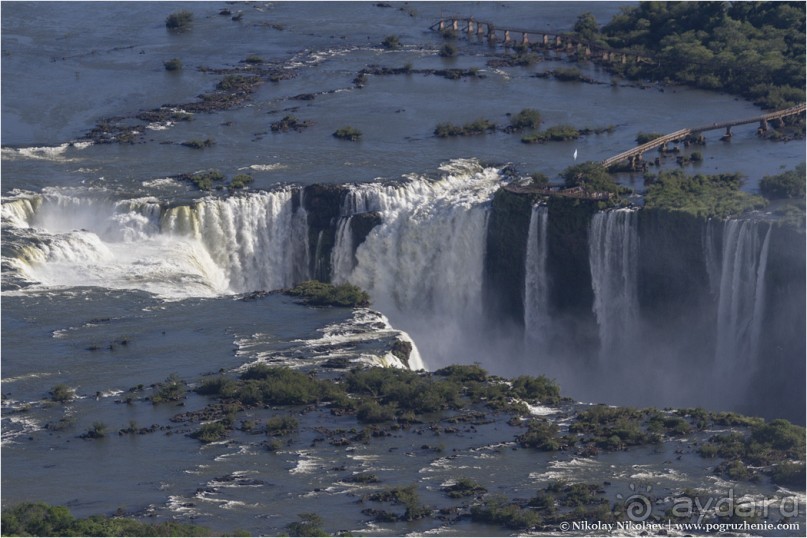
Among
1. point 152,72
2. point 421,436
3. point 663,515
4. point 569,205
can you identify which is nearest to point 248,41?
point 152,72

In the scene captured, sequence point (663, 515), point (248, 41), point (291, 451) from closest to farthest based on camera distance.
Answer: point (663, 515) < point (291, 451) < point (248, 41)

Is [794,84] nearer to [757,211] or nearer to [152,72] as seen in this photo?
[757,211]

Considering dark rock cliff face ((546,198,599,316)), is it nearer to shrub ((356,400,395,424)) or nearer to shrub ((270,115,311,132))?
shrub ((356,400,395,424))

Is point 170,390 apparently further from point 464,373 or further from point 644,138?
point 644,138

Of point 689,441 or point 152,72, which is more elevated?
point 152,72

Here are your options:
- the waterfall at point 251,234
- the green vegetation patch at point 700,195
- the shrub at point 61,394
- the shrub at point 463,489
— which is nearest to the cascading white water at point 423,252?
the waterfall at point 251,234

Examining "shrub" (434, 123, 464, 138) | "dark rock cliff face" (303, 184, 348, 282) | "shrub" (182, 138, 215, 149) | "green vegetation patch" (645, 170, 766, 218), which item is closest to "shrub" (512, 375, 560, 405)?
"green vegetation patch" (645, 170, 766, 218)
